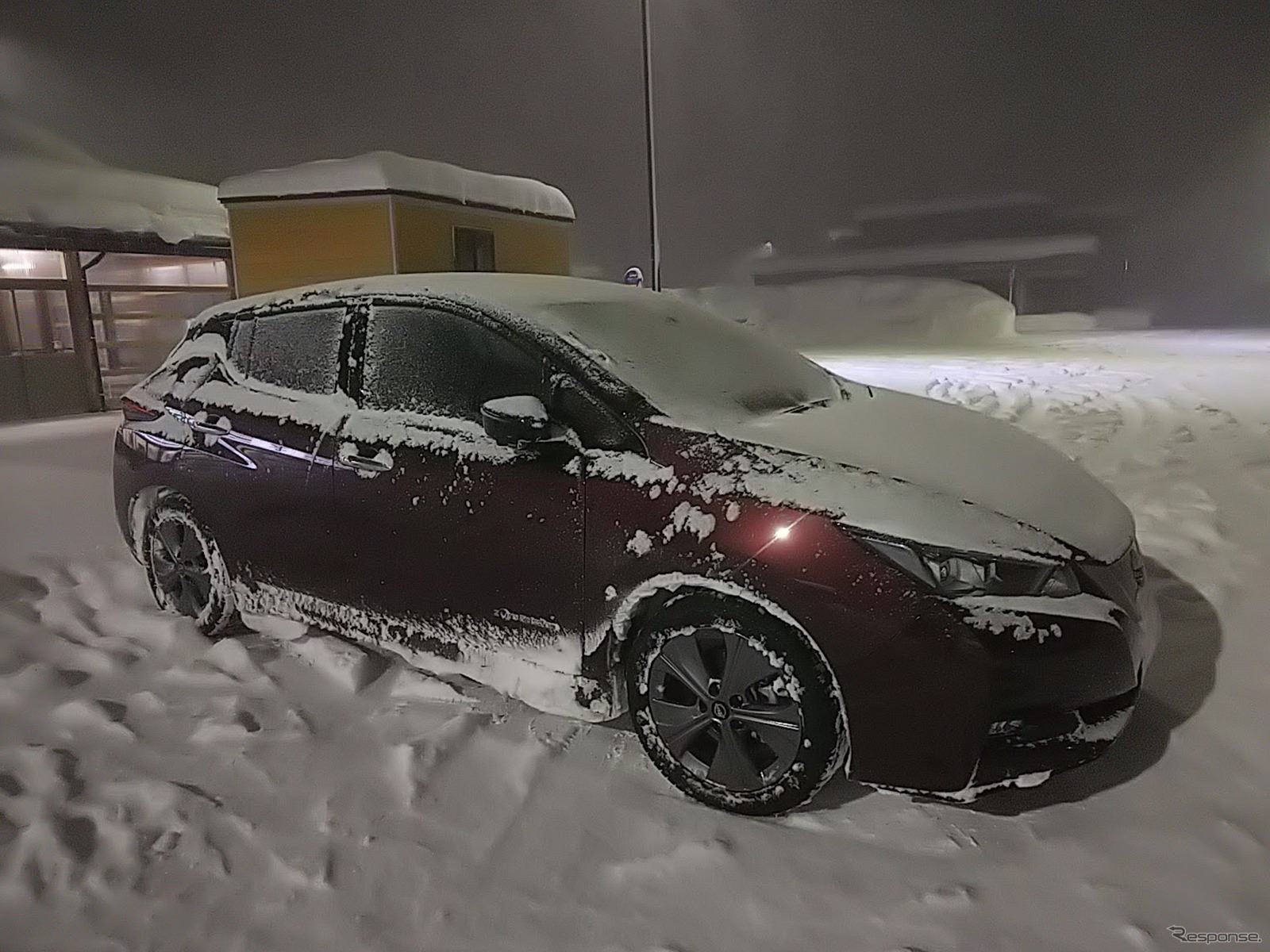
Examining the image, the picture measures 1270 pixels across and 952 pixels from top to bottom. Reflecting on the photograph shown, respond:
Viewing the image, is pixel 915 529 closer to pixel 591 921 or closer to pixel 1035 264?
pixel 591 921

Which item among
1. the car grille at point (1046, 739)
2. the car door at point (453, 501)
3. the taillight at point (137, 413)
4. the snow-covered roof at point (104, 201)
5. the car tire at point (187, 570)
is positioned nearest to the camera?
the car grille at point (1046, 739)

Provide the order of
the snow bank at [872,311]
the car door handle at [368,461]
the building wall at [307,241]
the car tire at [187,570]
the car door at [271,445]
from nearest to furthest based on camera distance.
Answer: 1. the car door handle at [368,461]
2. the car door at [271,445]
3. the car tire at [187,570]
4. the building wall at [307,241]
5. the snow bank at [872,311]

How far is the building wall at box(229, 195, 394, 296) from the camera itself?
41.4ft

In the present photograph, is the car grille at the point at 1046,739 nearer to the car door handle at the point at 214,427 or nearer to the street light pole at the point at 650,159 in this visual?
the car door handle at the point at 214,427

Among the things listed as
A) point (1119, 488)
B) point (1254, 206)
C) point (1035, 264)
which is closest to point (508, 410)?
point (1119, 488)

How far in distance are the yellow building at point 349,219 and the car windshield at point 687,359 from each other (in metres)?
10.2

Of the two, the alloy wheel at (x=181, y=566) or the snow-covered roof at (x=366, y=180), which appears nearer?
the alloy wheel at (x=181, y=566)

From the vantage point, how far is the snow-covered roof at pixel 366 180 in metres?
12.5

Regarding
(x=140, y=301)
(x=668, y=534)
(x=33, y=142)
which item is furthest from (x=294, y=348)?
(x=33, y=142)

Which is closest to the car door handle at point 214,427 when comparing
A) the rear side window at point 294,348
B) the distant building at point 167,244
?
the rear side window at point 294,348

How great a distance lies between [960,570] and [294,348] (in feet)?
9.12

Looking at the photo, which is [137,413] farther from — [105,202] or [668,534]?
[105,202]

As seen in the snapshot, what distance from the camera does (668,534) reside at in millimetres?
2465

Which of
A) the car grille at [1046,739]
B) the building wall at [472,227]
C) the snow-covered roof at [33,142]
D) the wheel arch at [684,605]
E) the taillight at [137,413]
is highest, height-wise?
the snow-covered roof at [33,142]
